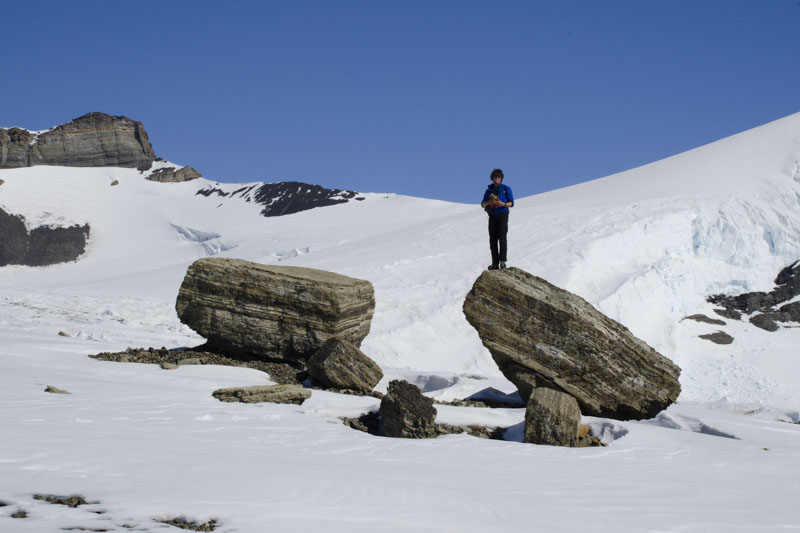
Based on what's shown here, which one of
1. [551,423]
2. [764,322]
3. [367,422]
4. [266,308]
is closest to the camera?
[551,423]

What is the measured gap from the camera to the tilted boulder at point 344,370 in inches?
465

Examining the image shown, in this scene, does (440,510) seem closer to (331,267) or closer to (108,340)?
(108,340)

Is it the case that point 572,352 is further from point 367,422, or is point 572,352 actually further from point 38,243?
point 38,243

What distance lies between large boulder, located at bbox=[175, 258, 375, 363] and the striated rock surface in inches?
3393

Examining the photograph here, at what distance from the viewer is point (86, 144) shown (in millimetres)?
92125

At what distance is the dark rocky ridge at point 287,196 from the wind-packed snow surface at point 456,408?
24.3 metres

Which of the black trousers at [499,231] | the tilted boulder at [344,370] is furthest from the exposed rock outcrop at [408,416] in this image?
the black trousers at [499,231]

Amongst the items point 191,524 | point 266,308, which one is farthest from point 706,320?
point 191,524

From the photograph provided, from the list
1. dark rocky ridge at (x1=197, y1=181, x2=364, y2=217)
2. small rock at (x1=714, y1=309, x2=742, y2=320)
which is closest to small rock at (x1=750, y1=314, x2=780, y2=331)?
small rock at (x1=714, y1=309, x2=742, y2=320)

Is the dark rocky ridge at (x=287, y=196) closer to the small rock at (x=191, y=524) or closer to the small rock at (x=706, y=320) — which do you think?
the small rock at (x=706, y=320)

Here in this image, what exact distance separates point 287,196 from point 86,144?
39.0 m

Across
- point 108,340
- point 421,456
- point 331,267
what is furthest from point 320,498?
point 331,267

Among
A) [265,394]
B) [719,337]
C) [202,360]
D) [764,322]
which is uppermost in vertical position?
[764,322]

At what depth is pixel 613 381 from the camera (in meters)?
10.9
